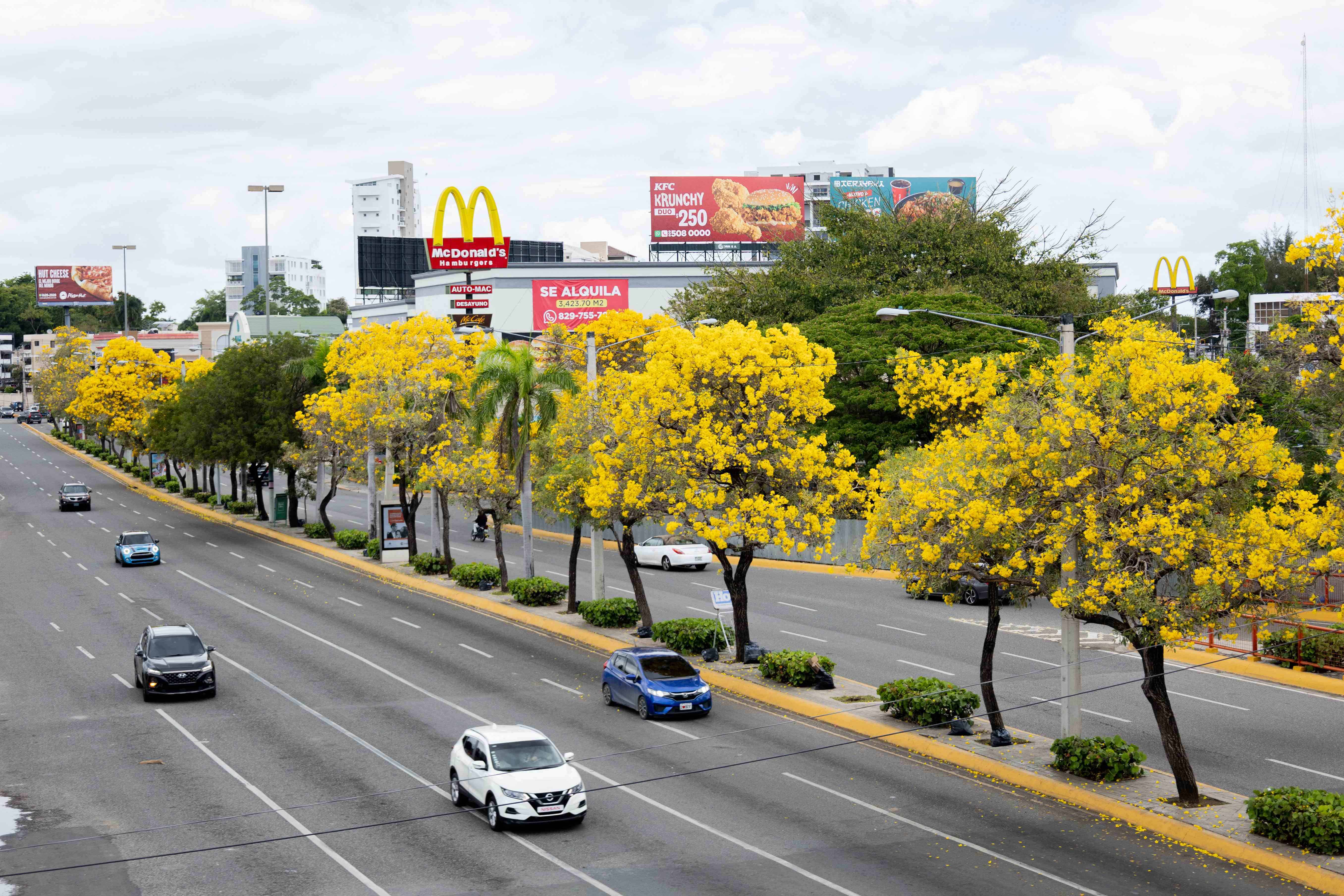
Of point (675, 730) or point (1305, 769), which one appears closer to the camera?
point (1305, 769)

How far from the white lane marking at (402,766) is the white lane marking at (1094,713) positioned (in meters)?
12.8

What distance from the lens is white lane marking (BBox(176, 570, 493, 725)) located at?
29.1 m

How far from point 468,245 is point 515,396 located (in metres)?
32.7

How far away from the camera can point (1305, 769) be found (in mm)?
24156

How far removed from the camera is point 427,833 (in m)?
20.3

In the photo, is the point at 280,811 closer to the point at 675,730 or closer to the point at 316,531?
the point at 675,730

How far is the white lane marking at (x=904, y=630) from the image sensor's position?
38438 millimetres

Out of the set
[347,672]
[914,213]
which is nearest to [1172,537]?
[347,672]

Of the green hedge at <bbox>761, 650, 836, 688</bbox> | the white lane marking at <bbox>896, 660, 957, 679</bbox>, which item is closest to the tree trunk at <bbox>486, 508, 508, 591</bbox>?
the green hedge at <bbox>761, 650, 836, 688</bbox>

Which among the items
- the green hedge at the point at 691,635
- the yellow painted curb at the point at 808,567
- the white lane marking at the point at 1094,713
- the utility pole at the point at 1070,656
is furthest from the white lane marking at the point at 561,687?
the yellow painted curb at the point at 808,567

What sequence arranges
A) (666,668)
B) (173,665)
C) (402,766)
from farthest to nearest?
(173,665) < (666,668) < (402,766)

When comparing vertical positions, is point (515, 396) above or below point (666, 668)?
above

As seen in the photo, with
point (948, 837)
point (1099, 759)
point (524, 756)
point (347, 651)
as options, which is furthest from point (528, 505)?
point (948, 837)

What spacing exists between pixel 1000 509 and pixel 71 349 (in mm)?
135963
